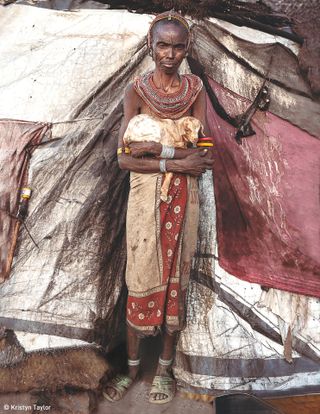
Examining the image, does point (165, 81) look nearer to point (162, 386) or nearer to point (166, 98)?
point (166, 98)

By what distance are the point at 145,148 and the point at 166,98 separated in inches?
11.3

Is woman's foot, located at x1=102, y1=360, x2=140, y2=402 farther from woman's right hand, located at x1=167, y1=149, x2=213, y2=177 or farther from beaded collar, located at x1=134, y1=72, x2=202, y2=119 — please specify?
beaded collar, located at x1=134, y1=72, x2=202, y2=119

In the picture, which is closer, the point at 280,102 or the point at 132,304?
the point at 132,304

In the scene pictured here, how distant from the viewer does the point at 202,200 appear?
9.46ft

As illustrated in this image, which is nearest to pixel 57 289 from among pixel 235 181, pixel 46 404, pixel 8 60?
pixel 46 404

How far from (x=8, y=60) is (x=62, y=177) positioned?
0.81m

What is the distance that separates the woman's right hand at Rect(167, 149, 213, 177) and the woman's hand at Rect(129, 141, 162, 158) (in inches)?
3.2

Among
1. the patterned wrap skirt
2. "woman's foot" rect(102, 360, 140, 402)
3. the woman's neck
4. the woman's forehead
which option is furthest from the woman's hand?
"woman's foot" rect(102, 360, 140, 402)

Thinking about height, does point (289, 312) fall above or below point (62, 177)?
below

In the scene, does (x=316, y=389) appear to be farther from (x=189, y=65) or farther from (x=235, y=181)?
(x=189, y=65)

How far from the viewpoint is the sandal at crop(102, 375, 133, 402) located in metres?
2.66

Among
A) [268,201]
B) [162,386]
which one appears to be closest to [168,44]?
[268,201]

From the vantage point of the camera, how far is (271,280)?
2.84 metres

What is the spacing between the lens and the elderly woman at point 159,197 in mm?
2344
